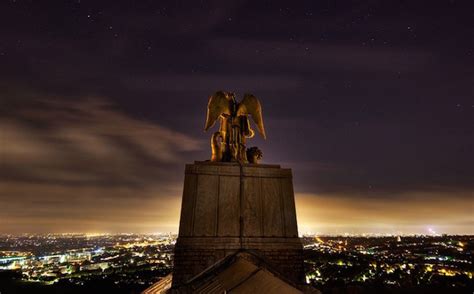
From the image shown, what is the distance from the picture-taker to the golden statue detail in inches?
334

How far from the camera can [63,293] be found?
5688 centimetres

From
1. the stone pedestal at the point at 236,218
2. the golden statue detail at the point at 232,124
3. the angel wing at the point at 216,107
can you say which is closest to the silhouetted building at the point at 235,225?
the stone pedestal at the point at 236,218

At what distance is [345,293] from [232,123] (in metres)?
42.5

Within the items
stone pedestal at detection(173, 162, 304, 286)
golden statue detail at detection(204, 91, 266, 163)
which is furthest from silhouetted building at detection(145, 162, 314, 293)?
golden statue detail at detection(204, 91, 266, 163)

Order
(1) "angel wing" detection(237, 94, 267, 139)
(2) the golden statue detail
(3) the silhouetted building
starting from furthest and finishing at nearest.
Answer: (1) "angel wing" detection(237, 94, 267, 139), (2) the golden statue detail, (3) the silhouetted building

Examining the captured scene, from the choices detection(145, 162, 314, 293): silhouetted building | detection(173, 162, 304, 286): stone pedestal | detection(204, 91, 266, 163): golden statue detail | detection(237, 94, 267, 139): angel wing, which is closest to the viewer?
detection(145, 162, 314, 293): silhouetted building

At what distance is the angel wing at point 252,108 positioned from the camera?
29.3 feet

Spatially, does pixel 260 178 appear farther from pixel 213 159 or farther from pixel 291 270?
pixel 291 270

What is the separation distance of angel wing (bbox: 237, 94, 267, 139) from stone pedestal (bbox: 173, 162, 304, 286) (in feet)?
5.13

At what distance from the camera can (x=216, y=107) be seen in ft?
28.8

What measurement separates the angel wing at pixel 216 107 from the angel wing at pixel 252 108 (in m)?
0.34

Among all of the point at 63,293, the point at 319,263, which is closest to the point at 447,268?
the point at 319,263

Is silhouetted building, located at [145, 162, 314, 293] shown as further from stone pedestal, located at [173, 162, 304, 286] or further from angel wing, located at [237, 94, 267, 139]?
angel wing, located at [237, 94, 267, 139]

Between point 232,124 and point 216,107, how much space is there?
23.2 inches
